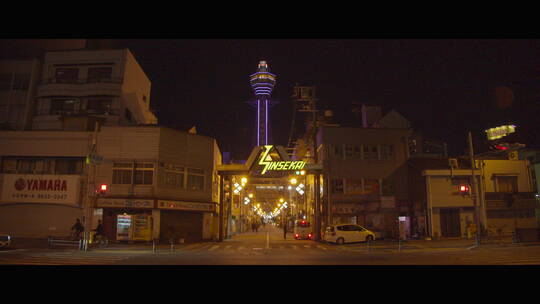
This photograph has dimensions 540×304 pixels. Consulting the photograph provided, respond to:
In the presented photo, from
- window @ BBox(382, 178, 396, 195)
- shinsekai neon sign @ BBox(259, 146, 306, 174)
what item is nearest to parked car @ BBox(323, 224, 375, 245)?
shinsekai neon sign @ BBox(259, 146, 306, 174)

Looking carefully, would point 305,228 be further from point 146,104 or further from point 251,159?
point 146,104

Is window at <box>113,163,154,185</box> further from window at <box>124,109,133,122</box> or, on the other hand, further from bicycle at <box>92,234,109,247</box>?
window at <box>124,109,133,122</box>

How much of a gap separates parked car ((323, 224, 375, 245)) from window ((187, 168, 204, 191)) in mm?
12894

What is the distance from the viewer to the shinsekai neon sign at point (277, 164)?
3712cm

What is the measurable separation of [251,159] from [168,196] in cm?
868

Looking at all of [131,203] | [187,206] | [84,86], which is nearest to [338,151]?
[187,206]

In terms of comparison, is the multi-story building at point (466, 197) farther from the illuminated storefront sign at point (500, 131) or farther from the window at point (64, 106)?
the window at point (64, 106)

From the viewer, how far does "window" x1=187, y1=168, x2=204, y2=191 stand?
36.8 metres

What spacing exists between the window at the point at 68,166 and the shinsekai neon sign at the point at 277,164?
1631cm

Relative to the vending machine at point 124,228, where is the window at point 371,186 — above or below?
above

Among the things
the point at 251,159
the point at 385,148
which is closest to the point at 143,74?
the point at 251,159

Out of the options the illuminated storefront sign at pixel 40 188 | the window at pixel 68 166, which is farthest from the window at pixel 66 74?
the illuminated storefront sign at pixel 40 188

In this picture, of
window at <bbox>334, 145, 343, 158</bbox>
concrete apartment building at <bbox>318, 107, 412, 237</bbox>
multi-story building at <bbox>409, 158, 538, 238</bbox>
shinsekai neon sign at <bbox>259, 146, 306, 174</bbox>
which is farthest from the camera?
window at <bbox>334, 145, 343, 158</bbox>

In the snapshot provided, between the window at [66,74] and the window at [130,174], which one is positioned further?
the window at [66,74]
